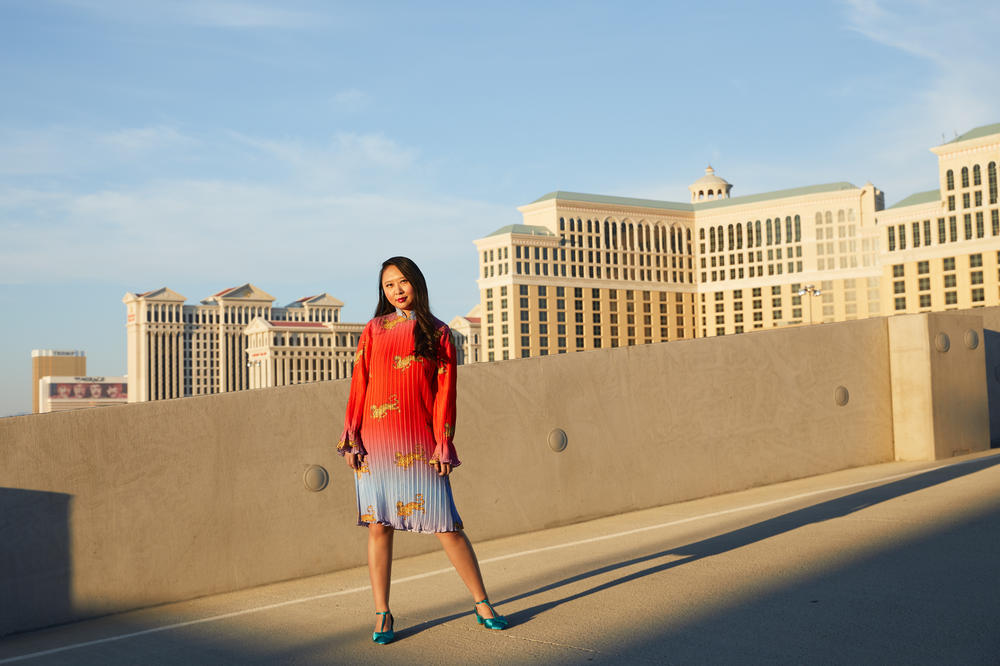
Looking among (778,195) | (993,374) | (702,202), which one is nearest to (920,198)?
(778,195)

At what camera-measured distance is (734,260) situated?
147250 millimetres

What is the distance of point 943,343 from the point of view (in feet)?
30.0

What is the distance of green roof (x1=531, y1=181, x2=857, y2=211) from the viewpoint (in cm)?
13662

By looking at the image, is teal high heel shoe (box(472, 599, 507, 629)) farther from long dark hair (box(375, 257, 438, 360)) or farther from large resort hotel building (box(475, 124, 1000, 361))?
large resort hotel building (box(475, 124, 1000, 361))

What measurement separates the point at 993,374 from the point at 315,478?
7.97 m

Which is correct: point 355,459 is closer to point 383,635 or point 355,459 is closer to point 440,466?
point 440,466

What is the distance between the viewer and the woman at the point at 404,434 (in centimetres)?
399

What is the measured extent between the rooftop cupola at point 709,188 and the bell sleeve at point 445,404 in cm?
16611

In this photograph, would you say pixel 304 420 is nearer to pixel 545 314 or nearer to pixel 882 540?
pixel 882 540

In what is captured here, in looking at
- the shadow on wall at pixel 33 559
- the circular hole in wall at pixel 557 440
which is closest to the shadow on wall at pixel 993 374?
the circular hole in wall at pixel 557 440

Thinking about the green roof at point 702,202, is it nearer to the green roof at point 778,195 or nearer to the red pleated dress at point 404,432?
the green roof at point 778,195

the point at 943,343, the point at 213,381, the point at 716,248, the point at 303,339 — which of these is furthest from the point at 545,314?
the point at 943,343

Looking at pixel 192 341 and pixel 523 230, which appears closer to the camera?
pixel 523 230

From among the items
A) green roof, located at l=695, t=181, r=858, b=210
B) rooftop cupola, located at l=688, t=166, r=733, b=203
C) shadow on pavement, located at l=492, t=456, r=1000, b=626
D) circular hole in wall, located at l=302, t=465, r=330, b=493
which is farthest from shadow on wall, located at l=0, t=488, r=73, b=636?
rooftop cupola, located at l=688, t=166, r=733, b=203
